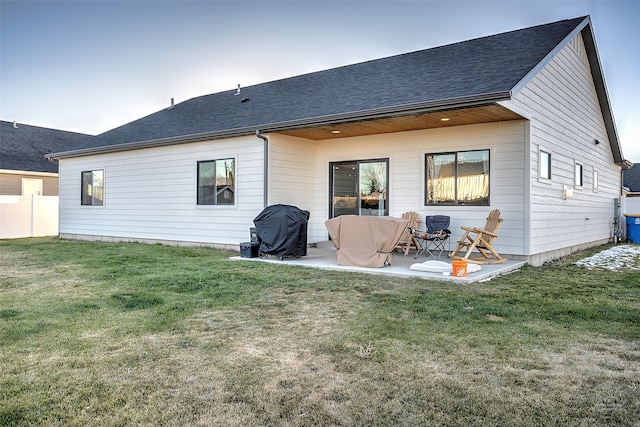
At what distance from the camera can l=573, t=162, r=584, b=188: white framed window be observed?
34.2 ft

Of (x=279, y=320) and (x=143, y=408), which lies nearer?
(x=143, y=408)

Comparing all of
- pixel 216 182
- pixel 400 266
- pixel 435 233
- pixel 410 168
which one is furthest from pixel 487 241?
pixel 216 182

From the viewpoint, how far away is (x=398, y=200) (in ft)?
30.3

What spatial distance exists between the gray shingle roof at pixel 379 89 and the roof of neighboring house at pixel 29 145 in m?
5.49

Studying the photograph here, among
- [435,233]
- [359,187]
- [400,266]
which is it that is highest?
[359,187]

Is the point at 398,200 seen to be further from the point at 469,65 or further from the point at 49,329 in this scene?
the point at 49,329

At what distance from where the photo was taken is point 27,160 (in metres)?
17.7

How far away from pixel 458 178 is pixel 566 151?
3.03 m

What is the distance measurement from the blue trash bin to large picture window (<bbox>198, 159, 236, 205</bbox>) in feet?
39.5

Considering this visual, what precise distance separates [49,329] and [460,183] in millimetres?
7019

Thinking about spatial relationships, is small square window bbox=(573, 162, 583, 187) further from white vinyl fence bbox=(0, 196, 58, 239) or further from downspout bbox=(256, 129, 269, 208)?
white vinyl fence bbox=(0, 196, 58, 239)

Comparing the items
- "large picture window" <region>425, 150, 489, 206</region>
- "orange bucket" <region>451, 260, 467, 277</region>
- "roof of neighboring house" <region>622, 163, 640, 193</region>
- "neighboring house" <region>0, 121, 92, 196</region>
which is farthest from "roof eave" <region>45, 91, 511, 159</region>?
"roof of neighboring house" <region>622, 163, 640, 193</region>

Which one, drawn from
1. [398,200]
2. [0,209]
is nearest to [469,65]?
[398,200]

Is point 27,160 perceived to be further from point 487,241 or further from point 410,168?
point 487,241
